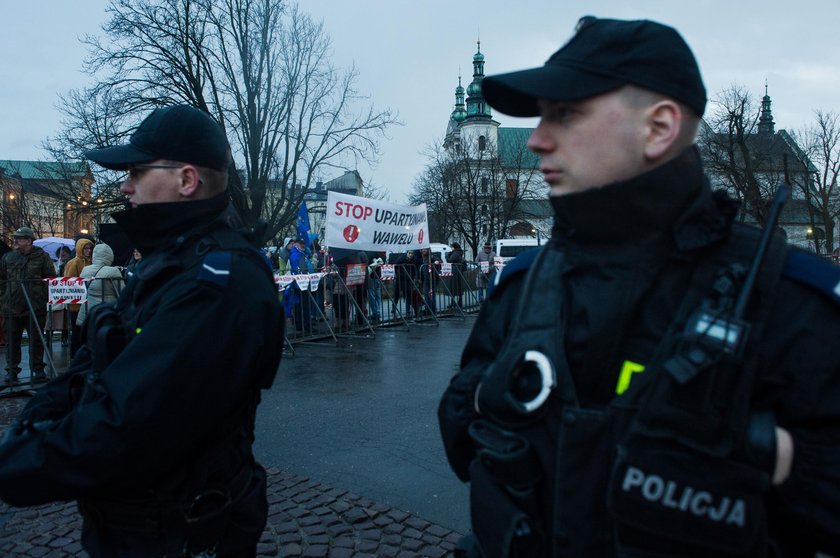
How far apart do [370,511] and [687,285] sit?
131 inches

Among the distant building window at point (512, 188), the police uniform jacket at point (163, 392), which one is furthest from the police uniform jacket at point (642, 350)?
the distant building window at point (512, 188)

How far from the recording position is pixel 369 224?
1151cm

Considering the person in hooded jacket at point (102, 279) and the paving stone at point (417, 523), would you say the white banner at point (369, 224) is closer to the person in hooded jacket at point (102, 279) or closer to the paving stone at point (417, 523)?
the person in hooded jacket at point (102, 279)

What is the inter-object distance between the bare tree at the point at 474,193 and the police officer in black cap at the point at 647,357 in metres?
45.6

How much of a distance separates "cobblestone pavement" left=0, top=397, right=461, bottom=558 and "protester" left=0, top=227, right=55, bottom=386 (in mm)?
4461

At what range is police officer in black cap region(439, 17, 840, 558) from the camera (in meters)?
1.15

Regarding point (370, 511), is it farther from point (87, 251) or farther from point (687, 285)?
point (87, 251)

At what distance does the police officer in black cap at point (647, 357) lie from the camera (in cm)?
115

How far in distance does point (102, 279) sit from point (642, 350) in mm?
8395

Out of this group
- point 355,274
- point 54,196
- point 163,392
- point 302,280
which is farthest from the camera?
point 54,196

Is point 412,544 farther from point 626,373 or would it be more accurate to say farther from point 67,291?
point 67,291

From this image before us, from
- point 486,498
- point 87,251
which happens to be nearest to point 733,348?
point 486,498

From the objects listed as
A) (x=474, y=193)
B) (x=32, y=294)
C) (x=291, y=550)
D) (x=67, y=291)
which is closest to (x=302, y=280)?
(x=67, y=291)

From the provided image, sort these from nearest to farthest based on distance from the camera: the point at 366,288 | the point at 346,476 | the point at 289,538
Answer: the point at 289,538 < the point at 346,476 < the point at 366,288
